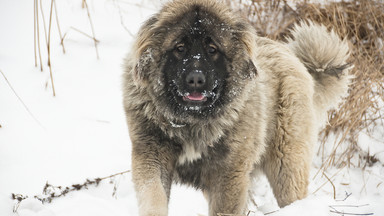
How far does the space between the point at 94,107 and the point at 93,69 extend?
74 cm

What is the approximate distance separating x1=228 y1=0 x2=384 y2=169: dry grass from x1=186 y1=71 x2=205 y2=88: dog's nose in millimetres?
2782

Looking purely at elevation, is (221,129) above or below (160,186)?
above

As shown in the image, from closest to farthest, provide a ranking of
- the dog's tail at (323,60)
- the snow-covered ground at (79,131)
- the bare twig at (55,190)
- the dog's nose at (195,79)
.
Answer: the dog's nose at (195,79) < the bare twig at (55,190) < the snow-covered ground at (79,131) < the dog's tail at (323,60)

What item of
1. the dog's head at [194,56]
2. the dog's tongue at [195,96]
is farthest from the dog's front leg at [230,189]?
the dog's tongue at [195,96]

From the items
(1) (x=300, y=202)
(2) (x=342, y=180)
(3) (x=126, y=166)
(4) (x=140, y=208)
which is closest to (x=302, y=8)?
(2) (x=342, y=180)

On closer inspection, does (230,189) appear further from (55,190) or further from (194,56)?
(55,190)

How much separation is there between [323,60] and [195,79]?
1.83 m

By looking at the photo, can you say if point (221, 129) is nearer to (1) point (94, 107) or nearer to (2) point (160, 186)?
(2) point (160, 186)

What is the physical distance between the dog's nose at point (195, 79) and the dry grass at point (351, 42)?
2782mm

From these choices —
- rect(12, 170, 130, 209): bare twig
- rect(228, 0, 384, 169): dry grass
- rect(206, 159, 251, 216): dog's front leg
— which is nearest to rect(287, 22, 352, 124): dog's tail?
rect(228, 0, 384, 169): dry grass

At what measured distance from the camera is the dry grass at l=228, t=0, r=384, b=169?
5207 millimetres

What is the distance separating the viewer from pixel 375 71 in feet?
17.7

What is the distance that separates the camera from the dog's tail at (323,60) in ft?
13.2

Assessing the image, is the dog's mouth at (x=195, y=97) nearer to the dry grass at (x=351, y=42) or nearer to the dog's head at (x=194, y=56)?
the dog's head at (x=194, y=56)
